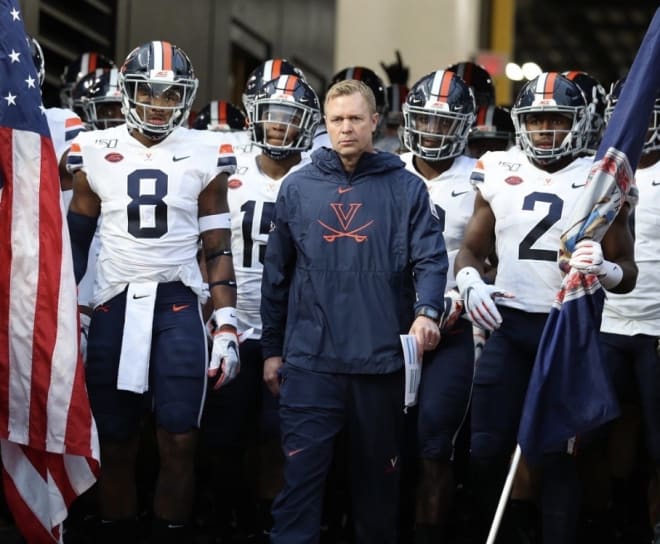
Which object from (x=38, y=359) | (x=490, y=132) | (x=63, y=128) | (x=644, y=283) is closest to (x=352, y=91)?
(x=38, y=359)

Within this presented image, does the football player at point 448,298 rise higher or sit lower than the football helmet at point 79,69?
lower

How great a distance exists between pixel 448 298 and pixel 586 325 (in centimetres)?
96

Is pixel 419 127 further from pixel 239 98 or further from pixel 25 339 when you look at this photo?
pixel 239 98

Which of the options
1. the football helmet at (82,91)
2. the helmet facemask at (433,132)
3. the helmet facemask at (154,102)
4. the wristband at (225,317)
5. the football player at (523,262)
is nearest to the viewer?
the football player at (523,262)

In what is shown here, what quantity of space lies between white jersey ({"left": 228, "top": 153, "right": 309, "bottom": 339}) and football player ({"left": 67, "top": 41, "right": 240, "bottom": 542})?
26.7 inches

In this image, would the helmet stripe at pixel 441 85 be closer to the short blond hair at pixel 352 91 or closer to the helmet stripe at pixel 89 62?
the short blond hair at pixel 352 91

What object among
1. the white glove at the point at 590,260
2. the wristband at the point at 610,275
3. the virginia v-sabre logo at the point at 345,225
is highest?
the virginia v-sabre logo at the point at 345,225

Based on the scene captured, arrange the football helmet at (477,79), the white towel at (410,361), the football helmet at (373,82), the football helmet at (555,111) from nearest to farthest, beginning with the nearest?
the white towel at (410,361)
the football helmet at (555,111)
the football helmet at (373,82)
the football helmet at (477,79)

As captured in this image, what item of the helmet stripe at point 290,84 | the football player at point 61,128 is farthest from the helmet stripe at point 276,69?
the football player at point 61,128

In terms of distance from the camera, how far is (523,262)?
278 inches

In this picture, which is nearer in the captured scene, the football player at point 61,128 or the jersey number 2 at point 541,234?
the jersey number 2 at point 541,234

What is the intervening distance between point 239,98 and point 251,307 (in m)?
6.62

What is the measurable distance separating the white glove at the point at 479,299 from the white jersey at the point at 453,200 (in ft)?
1.74

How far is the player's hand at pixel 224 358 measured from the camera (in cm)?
672
